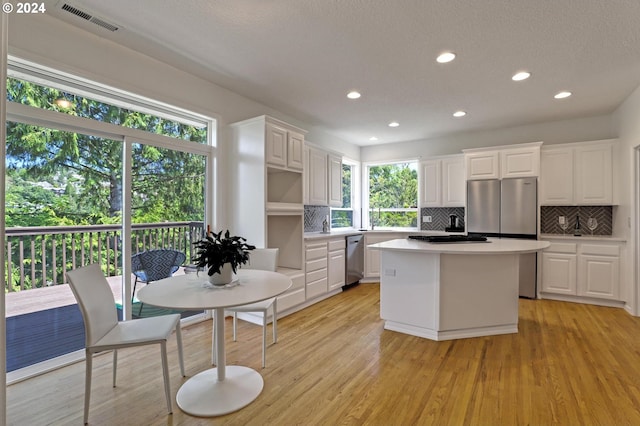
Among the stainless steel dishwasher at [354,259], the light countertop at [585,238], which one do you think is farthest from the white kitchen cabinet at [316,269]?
the light countertop at [585,238]

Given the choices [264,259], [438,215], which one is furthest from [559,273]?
[264,259]

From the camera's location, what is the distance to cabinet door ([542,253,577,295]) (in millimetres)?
4316

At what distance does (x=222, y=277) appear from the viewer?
2119 millimetres

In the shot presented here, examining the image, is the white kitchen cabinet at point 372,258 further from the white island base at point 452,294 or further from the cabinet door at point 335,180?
the white island base at point 452,294

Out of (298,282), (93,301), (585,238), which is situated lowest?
(298,282)

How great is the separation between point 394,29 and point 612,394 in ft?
9.92

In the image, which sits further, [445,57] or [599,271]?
[599,271]

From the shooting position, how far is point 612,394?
212 cm

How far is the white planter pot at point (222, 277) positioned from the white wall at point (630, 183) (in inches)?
181

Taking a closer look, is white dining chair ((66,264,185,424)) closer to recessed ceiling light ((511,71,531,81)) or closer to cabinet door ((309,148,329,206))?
cabinet door ((309,148,329,206))

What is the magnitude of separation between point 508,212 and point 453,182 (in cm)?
102

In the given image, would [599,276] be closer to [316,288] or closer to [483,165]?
[483,165]

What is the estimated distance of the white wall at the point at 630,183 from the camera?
3662 millimetres

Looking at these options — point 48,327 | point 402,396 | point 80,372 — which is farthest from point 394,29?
point 48,327
